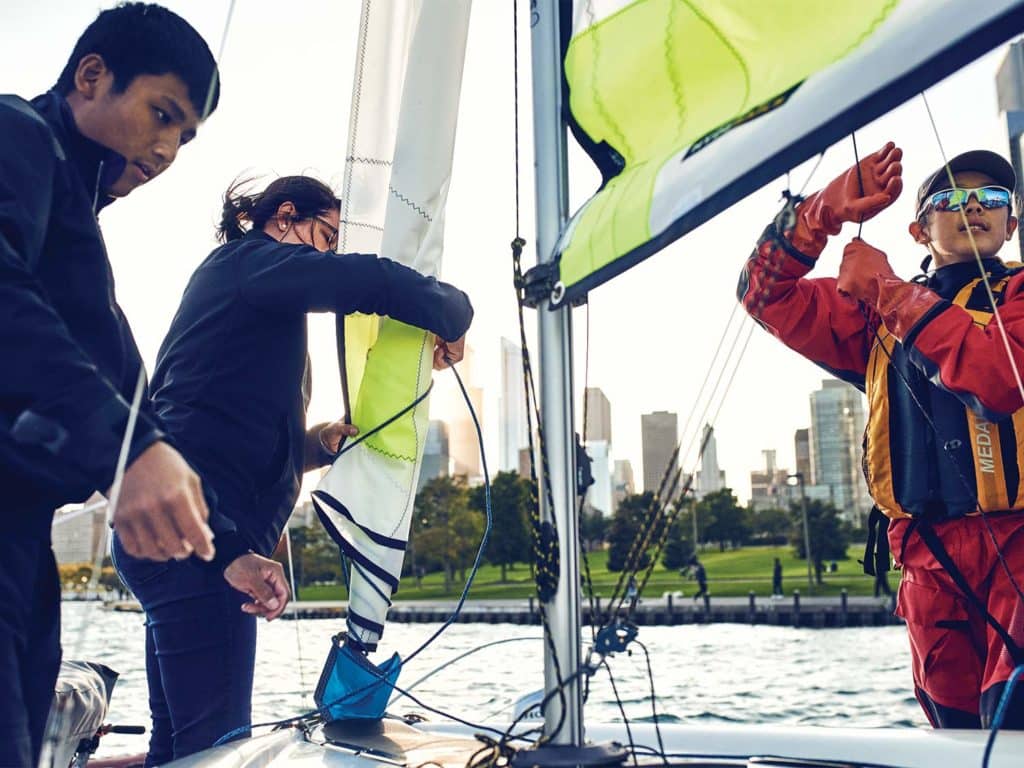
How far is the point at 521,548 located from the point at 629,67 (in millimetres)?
66725

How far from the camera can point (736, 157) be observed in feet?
4.21

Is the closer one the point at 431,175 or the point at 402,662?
the point at 402,662

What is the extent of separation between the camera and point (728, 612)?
46500 mm

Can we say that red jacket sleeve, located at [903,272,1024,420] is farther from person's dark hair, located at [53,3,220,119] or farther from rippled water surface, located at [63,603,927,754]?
rippled water surface, located at [63,603,927,754]

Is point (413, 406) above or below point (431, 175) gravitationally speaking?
below

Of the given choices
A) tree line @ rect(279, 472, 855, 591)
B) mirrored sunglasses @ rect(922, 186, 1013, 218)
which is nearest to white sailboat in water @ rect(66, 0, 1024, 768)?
mirrored sunglasses @ rect(922, 186, 1013, 218)

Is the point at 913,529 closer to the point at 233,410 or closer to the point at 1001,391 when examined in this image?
the point at 1001,391

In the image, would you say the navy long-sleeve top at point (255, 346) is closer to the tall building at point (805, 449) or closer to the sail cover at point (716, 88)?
the sail cover at point (716, 88)

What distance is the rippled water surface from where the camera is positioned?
17.1 meters

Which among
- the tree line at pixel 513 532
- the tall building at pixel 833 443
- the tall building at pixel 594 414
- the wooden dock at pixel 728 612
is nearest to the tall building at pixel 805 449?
the tall building at pixel 833 443

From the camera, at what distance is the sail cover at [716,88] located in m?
1.13

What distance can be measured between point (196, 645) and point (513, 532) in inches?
2615

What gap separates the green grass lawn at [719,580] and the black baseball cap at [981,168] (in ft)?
178

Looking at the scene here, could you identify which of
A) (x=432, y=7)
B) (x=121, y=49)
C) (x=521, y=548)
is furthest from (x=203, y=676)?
(x=521, y=548)
